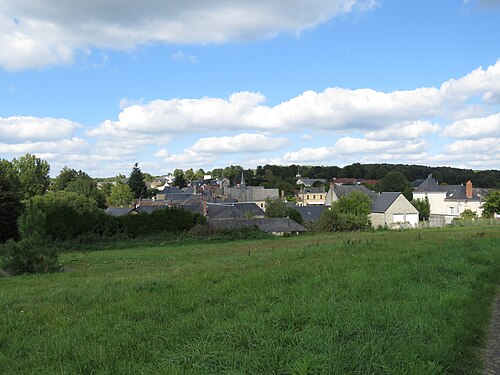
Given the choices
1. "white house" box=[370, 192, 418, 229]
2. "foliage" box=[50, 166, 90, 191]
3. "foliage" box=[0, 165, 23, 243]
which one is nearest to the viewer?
"foliage" box=[0, 165, 23, 243]

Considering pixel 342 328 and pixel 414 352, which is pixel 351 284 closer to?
pixel 342 328

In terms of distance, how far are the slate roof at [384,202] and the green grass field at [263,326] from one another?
55.5 m

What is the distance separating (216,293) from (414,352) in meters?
3.83

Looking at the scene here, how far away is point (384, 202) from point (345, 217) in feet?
50.9

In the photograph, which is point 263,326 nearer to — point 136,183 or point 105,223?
point 105,223

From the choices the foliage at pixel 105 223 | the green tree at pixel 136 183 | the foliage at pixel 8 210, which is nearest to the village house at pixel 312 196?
the green tree at pixel 136 183

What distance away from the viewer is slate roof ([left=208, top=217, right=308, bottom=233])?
44719mm

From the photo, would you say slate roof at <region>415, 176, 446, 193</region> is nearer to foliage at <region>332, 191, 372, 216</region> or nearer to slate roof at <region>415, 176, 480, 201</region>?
slate roof at <region>415, 176, 480, 201</region>

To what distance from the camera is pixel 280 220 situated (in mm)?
48906

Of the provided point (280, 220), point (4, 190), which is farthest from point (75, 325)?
point (280, 220)

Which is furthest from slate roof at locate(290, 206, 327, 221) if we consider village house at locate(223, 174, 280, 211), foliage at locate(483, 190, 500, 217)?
village house at locate(223, 174, 280, 211)

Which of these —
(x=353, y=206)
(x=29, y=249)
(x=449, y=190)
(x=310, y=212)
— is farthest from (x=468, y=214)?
(x=29, y=249)

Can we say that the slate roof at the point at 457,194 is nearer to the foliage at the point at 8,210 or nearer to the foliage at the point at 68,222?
the foliage at the point at 68,222

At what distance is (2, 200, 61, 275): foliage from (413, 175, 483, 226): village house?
63303 mm
